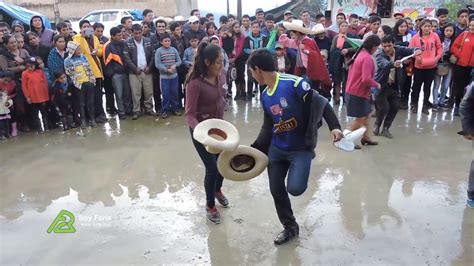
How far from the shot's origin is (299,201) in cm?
433

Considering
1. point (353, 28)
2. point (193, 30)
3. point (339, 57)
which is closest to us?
point (339, 57)

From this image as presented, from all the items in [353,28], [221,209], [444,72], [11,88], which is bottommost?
[221,209]

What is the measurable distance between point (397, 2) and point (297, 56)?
9518 millimetres

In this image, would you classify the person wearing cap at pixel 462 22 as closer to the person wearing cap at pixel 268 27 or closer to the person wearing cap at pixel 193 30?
the person wearing cap at pixel 268 27

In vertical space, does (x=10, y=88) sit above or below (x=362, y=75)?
below

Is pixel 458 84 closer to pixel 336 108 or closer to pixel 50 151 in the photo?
pixel 336 108

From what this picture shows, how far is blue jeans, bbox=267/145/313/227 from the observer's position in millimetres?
3203

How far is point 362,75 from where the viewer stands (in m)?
5.36

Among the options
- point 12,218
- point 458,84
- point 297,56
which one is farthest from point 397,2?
point 12,218

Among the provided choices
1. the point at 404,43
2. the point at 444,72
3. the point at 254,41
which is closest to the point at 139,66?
the point at 254,41

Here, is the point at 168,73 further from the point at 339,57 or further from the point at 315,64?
the point at 339,57

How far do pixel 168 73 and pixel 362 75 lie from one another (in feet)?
11.6

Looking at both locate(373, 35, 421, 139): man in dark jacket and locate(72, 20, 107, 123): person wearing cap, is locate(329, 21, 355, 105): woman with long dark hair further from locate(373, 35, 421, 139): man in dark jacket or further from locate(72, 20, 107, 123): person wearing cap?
locate(72, 20, 107, 123): person wearing cap

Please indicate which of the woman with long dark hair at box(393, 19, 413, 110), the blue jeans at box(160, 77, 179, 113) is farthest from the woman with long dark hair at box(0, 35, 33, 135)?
the woman with long dark hair at box(393, 19, 413, 110)
